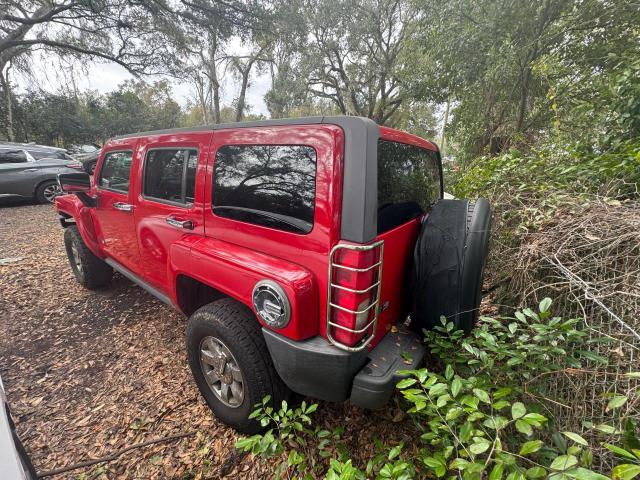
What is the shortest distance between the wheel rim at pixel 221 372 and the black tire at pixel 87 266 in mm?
2613

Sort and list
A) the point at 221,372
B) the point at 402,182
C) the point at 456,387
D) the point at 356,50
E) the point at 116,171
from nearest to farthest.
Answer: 1. the point at 456,387
2. the point at 402,182
3. the point at 221,372
4. the point at 116,171
5. the point at 356,50

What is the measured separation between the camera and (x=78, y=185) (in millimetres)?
3486

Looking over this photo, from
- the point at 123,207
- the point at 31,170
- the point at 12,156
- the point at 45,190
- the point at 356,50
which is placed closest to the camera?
the point at 123,207

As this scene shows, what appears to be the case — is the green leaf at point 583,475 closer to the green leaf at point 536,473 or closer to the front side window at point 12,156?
the green leaf at point 536,473

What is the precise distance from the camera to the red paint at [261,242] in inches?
57.9

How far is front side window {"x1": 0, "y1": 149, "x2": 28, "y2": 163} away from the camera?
7734 millimetres

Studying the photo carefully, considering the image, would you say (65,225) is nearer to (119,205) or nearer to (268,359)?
(119,205)

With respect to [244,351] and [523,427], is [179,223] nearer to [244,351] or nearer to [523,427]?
[244,351]

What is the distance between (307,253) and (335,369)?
0.61m

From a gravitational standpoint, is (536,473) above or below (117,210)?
below

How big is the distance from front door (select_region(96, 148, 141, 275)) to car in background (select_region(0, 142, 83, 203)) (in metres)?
7.07

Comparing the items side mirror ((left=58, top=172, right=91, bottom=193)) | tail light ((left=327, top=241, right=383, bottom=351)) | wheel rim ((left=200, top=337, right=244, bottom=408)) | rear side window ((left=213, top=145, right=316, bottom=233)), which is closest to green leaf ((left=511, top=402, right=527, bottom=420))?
tail light ((left=327, top=241, right=383, bottom=351))

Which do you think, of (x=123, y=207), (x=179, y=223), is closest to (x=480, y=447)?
(x=179, y=223)

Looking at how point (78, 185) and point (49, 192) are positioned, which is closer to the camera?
point (78, 185)
